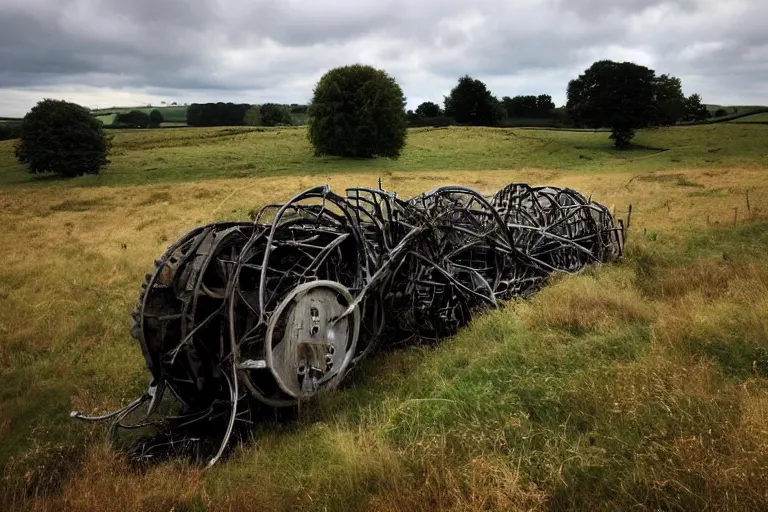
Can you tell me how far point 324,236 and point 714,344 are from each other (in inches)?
207

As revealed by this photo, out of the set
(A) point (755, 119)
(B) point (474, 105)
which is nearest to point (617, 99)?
(A) point (755, 119)

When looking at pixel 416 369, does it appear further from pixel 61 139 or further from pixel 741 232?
pixel 61 139

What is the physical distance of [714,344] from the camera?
5.76m

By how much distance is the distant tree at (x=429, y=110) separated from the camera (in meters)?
94.2

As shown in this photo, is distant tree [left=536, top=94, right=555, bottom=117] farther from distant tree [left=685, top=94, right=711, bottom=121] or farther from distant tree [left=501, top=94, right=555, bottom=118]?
distant tree [left=685, top=94, right=711, bottom=121]

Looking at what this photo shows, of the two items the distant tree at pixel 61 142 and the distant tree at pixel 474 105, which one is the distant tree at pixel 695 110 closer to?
the distant tree at pixel 474 105

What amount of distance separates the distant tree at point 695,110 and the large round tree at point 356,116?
4553 cm

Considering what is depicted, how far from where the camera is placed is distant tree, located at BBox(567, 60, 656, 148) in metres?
54.2

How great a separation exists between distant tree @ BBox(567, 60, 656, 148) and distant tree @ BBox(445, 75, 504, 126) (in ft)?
89.6

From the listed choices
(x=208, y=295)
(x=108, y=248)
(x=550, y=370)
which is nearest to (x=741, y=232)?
(x=550, y=370)

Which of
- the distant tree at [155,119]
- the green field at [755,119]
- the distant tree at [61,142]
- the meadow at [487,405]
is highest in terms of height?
the distant tree at [155,119]

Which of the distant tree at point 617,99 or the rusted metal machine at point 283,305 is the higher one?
the distant tree at point 617,99

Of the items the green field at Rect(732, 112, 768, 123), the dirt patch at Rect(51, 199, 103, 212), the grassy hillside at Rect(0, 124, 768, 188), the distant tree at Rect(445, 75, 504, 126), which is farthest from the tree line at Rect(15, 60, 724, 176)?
the distant tree at Rect(445, 75, 504, 126)

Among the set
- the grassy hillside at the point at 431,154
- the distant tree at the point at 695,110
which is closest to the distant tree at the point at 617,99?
the grassy hillside at the point at 431,154
